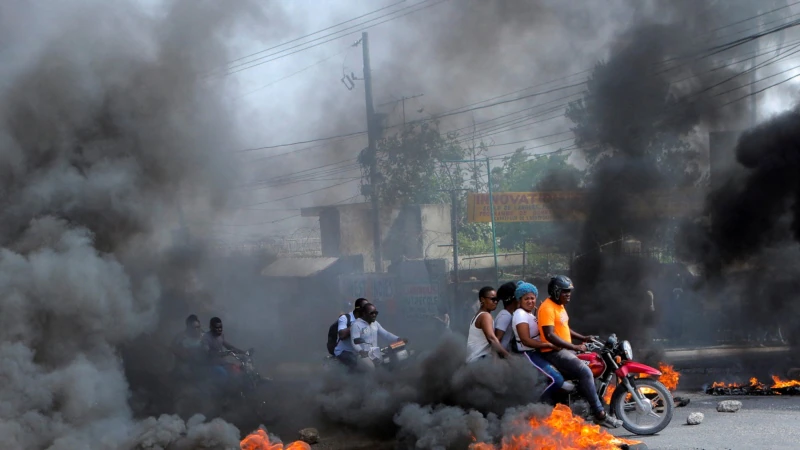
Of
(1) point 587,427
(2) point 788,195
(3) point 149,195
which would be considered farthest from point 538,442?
(2) point 788,195

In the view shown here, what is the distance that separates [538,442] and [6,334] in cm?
502

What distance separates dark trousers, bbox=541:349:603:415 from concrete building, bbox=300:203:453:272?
19061 mm

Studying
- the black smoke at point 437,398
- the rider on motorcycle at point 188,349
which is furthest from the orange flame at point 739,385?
the rider on motorcycle at point 188,349

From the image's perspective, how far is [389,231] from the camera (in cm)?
2830

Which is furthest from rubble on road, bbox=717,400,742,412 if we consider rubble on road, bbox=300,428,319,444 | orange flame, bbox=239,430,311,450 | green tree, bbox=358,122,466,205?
green tree, bbox=358,122,466,205

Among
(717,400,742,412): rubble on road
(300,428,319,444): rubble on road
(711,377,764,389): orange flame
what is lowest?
(711,377,764,389): orange flame

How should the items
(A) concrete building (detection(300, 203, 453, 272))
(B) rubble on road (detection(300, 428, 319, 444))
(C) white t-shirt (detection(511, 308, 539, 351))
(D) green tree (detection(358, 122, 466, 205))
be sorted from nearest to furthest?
(C) white t-shirt (detection(511, 308, 539, 351)) < (B) rubble on road (detection(300, 428, 319, 444)) < (D) green tree (detection(358, 122, 466, 205)) < (A) concrete building (detection(300, 203, 453, 272))

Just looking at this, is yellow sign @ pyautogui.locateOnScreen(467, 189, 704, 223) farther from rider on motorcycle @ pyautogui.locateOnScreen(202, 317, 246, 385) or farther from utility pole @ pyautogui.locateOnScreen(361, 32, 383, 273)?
rider on motorcycle @ pyautogui.locateOnScreen(202, 317, 246, 385)

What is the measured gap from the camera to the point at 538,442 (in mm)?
7336

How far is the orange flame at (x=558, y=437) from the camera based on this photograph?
7.33 metres

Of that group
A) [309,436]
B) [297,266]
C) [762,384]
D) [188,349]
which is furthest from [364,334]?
[297,266]

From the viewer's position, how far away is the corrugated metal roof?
28.0 m

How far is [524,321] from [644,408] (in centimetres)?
163

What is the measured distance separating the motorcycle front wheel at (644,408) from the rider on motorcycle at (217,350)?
5139mm
